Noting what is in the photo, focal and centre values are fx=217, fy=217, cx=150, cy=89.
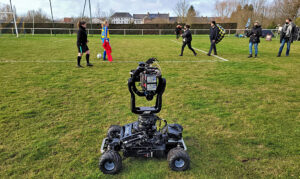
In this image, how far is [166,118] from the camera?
4.80 metres

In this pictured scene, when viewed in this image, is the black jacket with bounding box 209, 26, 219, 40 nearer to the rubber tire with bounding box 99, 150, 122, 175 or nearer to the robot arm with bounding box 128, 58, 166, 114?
the robot arm with bounding box 128, 58, 166, 114

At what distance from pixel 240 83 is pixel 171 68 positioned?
3.40 meters

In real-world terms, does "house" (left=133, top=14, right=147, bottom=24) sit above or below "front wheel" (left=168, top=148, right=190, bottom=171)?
above

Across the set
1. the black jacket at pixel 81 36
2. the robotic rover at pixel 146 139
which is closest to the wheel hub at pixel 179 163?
the robotic rover at pixel 146 139

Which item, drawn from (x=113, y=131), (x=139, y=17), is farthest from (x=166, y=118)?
(x=139, y=17)

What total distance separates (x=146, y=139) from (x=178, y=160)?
0.54 meters

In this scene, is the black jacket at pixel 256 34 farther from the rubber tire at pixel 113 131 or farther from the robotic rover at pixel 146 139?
the rubber tire at pixel 113 131

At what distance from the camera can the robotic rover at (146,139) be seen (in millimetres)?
3010

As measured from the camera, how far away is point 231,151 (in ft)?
11.9

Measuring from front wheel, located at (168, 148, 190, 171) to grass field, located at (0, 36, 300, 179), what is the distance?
0.10 m

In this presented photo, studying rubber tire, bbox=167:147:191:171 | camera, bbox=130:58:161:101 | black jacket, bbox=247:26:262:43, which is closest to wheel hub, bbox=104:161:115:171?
rubber tire, bbox=167:147:191:171

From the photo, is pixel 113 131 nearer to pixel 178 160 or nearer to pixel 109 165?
pixel 109 165

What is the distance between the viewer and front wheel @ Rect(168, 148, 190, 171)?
304 centimetres

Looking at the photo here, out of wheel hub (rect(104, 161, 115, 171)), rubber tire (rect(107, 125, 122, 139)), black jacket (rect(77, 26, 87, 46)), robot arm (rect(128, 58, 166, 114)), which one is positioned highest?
black jacket (rect(77, 26, 87, 46))
